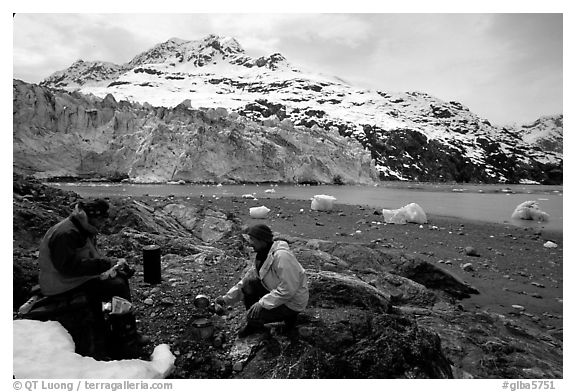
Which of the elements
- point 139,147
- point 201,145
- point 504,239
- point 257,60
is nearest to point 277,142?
point 201,145

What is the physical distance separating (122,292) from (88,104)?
39.6 m

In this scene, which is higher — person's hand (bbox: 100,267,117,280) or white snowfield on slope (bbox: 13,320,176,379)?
Result: person's hand (bbox: 100,267,117,280)

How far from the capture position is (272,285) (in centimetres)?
302

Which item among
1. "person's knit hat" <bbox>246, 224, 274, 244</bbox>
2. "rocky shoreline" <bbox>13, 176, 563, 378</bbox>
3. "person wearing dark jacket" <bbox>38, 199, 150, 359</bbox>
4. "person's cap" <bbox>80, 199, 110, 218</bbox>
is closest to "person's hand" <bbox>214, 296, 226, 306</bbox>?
"rocky shoreline" <bbox>13, 176, 563, 378</bbox>

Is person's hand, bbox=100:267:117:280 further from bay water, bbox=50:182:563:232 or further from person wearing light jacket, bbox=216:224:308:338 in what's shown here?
bay water, bbox=50:182:563:232

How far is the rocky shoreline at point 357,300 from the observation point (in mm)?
2986

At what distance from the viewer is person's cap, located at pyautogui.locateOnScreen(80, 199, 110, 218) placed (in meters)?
2.84

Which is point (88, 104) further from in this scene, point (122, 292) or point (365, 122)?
point (365, 122)

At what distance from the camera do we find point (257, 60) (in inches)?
4382

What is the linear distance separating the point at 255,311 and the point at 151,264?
6.63ft

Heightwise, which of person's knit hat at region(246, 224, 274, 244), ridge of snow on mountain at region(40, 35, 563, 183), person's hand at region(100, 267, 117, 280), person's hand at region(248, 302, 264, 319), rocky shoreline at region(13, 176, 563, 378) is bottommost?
rocky shoreline at region(13, 176, 563, 378)

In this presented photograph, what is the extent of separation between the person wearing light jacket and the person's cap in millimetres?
1240

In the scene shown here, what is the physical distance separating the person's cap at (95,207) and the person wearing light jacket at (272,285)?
4.07ft

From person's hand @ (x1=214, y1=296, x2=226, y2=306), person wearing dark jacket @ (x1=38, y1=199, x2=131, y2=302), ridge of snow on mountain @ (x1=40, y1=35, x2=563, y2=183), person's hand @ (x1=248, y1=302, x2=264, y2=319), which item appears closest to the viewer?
person wearing dark jacket @ (x1=38, y1=199, x2=131, y2=302)
